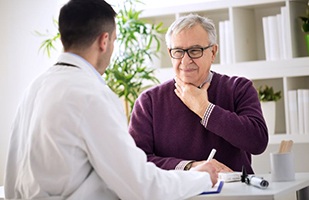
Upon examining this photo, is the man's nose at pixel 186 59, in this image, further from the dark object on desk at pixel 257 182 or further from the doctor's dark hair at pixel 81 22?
the doctor's dark hair at pixel 81 22

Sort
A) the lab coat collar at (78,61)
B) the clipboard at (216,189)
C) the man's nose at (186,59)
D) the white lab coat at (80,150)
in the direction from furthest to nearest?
the man's nose at (186,59) → the clipboard at (216,189) → the lab coat collar at (78,61) → the white lab coat at (80,150)

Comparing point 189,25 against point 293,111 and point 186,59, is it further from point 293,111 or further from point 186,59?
point 293,111

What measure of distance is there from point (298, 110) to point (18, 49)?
2182 millimetres

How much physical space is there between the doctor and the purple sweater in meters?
0.86

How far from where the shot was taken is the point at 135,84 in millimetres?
4387

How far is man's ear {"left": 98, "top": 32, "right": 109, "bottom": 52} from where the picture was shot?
2029 millimetres

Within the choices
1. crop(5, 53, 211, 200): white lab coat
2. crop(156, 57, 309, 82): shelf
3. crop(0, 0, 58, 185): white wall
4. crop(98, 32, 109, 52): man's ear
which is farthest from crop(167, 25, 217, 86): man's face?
crop(0, 0, 58, 185): white wall

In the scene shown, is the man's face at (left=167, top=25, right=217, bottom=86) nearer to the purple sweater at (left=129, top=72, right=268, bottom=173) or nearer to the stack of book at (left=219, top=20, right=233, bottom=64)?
the purple sweater at (left=129, top=72, right=268, bottom=173)

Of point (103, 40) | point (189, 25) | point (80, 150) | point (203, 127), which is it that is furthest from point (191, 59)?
point (80, 150)

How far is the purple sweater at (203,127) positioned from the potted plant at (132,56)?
125 cm

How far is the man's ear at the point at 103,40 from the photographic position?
2029 millimetres

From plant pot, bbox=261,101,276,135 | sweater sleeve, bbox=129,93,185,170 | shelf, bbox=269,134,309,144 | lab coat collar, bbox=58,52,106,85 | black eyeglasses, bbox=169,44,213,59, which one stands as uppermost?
lab coat collar, bbox=58,52,106,85

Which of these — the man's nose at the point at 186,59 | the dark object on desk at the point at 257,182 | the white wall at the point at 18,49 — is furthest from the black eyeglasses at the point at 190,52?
the white wall at the point at 18,49

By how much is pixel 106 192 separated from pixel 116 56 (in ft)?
8.61
